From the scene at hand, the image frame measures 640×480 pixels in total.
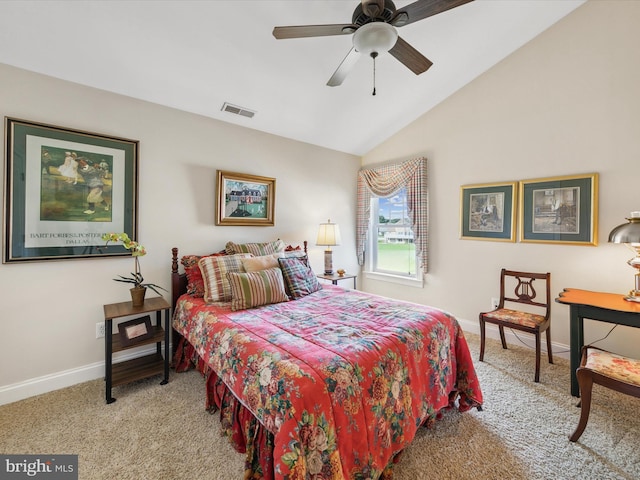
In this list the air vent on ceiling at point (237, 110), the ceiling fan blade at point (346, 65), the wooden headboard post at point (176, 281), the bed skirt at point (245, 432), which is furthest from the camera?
the air vent on ceiling at point (237, 110)

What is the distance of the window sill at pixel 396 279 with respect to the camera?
386 centimetres

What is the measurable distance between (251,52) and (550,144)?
3027 millimetres

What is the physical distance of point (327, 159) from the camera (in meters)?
4.09

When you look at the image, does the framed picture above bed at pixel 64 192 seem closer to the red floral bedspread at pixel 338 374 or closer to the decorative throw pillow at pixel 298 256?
the red floral bedspread at pixel 338 374

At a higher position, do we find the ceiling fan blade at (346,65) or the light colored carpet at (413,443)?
the ceiling fan blade at (346,65)

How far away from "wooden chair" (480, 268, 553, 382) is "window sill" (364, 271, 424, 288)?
105 cm

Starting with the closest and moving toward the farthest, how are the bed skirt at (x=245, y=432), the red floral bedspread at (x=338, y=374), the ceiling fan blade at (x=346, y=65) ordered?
the red floral bedspread at (x=338, y=374) → the bed skirt at (x=245, y=432) → the ceiling fan blade at (x=346, y=65)

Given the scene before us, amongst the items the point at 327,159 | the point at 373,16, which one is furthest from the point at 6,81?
the point at 327,159

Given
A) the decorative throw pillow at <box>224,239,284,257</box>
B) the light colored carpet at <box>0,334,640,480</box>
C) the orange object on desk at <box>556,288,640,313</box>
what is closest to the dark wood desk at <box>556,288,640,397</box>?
the orange object on desk at <box>556,288,640,313</box>

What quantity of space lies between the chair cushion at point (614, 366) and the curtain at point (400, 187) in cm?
198

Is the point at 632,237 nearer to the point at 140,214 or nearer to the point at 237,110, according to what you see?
the point at 237,110

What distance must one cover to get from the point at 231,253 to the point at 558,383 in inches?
125

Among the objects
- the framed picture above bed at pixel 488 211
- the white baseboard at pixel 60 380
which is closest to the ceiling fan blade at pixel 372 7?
the framed picture above bed at pixel 488 211

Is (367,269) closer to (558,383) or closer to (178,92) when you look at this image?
(558,383)
